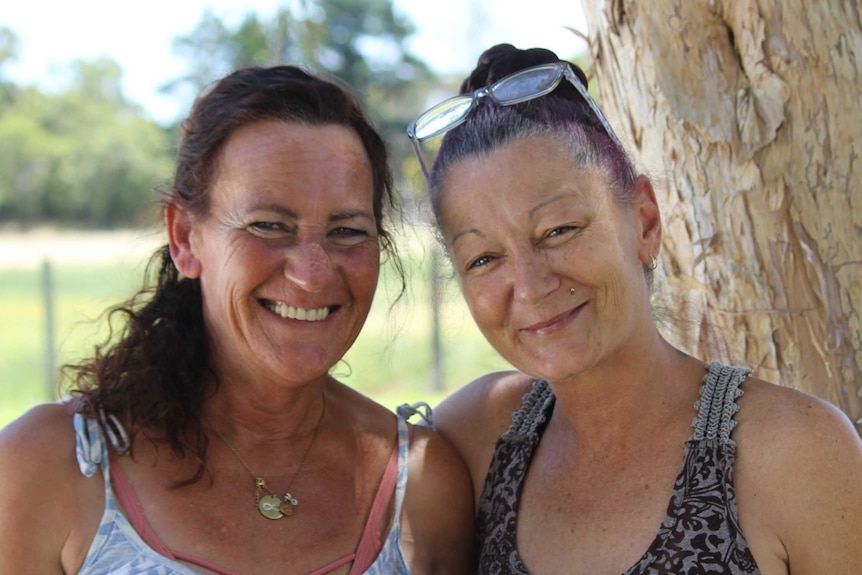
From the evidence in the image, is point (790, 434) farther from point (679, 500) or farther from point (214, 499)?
point (214, 499)

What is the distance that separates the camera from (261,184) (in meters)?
2.41

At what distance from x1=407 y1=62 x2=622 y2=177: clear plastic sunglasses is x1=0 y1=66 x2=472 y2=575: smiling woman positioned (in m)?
0.21

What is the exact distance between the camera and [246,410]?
2.62 metres

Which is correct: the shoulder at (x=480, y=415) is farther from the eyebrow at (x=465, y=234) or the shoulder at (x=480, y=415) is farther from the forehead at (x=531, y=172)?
the forehead at (x=531, y=172)

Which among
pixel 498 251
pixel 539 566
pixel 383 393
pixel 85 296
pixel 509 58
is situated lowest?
pixel 383 393

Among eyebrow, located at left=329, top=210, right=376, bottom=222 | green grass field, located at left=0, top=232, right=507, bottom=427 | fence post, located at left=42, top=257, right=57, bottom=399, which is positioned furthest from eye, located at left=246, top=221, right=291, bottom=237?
fence post, located at left=42, top=257, right=57, bottom=399

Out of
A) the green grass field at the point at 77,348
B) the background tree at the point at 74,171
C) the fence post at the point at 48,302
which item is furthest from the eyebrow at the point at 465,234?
the background tree at the point at 74,171

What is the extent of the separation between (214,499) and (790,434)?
140 centimetres

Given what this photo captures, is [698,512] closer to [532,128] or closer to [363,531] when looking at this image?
[363,531]

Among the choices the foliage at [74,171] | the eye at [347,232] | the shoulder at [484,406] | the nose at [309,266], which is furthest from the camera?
the foliage at [74,171]

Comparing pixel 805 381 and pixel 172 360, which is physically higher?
pixel 172 360

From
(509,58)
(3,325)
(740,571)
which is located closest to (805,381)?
(740,571)

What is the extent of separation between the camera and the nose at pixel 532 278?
7.52 ft

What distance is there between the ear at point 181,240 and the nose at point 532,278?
867mm
